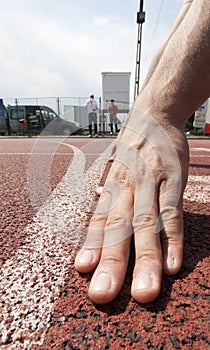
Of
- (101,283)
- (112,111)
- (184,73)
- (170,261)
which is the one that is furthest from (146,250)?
(112,111)

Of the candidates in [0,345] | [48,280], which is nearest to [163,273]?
[48,280]

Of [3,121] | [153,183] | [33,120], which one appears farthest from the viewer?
[3,121]

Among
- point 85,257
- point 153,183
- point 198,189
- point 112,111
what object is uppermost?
point 112,111

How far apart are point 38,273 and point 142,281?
372mm

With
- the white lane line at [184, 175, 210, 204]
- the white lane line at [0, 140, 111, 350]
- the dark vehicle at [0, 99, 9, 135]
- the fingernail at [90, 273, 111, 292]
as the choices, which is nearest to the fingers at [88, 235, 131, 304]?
the fingernail at [90, 273, 111, 292]

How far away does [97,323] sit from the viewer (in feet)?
2.30

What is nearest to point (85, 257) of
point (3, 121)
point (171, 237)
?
point (171, 237)

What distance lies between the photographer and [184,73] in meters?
1.08

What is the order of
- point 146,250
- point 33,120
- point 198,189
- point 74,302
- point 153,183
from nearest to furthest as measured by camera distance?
point 74,302 < point 146,250 < point 153,183 < point 198,189 < point 33,120

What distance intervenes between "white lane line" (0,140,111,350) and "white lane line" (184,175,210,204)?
78 cm

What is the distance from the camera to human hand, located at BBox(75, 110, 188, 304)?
811 millimetres

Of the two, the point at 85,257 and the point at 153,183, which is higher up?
the point at 153,183

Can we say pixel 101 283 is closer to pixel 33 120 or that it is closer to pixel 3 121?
pixel 33 120

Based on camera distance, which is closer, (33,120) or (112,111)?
(112,111)
